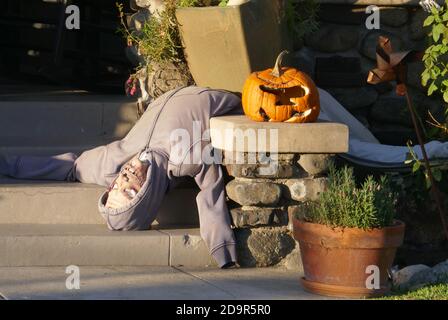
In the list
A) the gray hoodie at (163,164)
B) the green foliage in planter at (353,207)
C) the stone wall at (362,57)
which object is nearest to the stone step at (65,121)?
the gray hoodie at (163,164)

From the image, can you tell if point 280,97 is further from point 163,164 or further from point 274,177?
point 163,164

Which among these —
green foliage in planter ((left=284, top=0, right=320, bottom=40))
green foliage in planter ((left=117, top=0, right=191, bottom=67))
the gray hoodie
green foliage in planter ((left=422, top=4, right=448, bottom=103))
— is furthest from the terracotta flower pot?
green foliage in planter ((left=284, top=0, right=320, bottom=40))

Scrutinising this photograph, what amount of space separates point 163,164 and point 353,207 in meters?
1.35

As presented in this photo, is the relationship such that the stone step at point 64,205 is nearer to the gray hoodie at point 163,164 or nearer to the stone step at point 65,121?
the gray hoodie at point 163,164

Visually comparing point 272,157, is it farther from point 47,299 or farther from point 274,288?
point 47,299

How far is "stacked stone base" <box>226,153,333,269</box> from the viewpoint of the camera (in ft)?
20.2

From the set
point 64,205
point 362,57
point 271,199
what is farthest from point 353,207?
point 362,57

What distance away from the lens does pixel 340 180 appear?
236 inches

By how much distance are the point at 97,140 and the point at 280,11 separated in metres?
1.62

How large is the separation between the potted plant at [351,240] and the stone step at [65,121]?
2232mm

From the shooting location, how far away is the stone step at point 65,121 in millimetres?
7367

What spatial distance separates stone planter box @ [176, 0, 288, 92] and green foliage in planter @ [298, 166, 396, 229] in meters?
1.37
